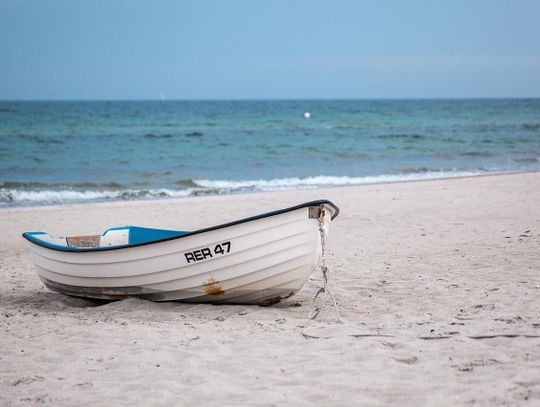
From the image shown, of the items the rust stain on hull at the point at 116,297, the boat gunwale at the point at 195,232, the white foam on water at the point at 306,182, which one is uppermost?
the boat gunwale at the point at 195,232

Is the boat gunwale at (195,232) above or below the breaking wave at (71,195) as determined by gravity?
above

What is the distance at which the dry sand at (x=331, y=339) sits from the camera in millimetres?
4109

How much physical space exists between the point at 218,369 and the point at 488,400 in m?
1.82

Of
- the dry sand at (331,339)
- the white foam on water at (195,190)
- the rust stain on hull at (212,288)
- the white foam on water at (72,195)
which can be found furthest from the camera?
the white foam on water at (195,190)

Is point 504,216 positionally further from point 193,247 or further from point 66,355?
point 66,355

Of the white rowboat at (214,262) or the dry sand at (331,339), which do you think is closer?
the dry sand at (331,339)

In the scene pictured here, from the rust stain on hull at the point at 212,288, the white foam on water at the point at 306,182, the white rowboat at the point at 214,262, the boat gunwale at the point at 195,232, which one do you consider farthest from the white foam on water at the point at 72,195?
the rust stain on hull at the point at 212,288

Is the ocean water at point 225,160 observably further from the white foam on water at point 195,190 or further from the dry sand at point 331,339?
the dry sand at point 331,339

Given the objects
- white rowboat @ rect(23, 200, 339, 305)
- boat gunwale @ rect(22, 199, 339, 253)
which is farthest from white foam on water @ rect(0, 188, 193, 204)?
white rowboat @ rect(23, 200, 339, 305)

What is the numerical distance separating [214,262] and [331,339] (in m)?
1.40

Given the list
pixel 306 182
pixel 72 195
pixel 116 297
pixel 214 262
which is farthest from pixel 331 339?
pixel 306 182

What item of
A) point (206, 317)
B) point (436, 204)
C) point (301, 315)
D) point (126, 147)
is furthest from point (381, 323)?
point (126, 147)

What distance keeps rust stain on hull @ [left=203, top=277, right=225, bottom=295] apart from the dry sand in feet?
0.59

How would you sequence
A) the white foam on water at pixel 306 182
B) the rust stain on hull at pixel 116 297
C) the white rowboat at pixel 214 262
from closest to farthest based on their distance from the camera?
the white rowboat at pixel 214 262 → the rust stain on hull at pixel 116 297 → the white foam on water at pixel 306 182
